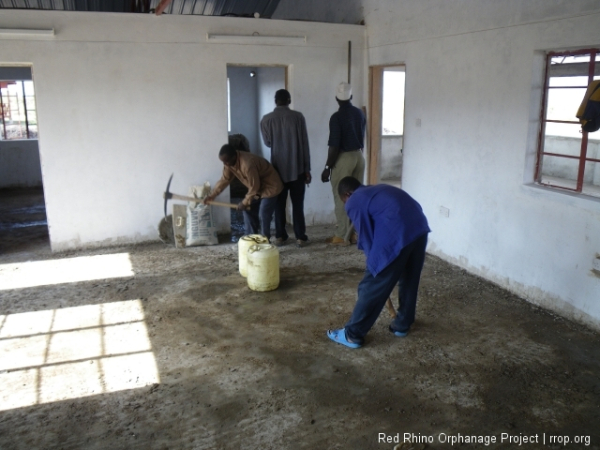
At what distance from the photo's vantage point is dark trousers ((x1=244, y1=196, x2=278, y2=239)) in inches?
239

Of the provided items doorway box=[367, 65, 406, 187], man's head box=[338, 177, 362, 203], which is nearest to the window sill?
man's head box=[338, 177, 362, 203]

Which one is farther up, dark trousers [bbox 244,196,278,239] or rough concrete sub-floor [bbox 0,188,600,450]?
dark trousers [bbox 244,196,278,239]

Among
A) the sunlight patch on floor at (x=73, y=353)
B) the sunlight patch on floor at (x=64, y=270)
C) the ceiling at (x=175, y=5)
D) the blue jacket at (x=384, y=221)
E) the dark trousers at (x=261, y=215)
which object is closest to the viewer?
the sunlight patch on floor at (x=73, y=353)

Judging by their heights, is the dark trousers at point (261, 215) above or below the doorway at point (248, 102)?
below

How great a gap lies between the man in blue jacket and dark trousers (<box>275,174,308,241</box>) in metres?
2.63

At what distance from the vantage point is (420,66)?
19.9 feet

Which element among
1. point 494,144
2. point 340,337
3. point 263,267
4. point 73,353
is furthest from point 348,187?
point 73,353

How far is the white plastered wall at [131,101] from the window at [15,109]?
5.22 metres

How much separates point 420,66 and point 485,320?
3.02m

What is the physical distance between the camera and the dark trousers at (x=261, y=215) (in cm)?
606

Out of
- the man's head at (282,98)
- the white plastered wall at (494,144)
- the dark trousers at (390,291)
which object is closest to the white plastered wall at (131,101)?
the man's head at (282,98)

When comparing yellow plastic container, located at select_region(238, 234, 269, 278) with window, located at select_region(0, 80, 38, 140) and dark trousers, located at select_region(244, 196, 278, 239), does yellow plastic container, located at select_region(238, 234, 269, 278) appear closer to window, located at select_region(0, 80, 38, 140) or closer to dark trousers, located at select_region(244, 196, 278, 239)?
dark trousers, located at select_region(244, 196, 278, 239)

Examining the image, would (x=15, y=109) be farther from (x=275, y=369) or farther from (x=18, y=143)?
(x=275, y=369)

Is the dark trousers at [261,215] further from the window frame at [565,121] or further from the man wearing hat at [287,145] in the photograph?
the window frame at [565,121]
